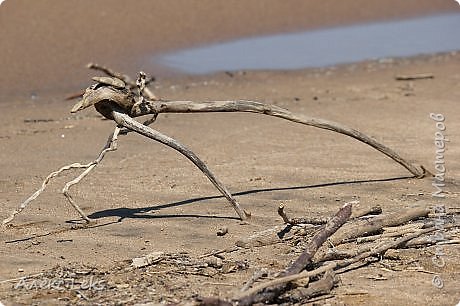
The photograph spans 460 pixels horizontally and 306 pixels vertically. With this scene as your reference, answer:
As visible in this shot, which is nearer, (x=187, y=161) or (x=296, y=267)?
(x=296, y=267)

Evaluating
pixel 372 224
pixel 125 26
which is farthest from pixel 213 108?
pixel 125 26

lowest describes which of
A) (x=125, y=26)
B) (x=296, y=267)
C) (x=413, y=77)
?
(x=296, y=267)

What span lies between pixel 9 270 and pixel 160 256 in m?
0.72

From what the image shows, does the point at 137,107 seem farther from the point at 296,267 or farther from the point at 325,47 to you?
the point at 325,47

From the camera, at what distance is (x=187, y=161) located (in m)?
6.46

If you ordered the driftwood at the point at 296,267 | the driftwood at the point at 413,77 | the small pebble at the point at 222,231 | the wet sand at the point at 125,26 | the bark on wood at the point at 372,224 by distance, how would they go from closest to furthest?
the driftwood at the point at 296,267
the bark on wood at the point at 372,224
the small pebble at the point at 222,231
the driftwood at the point at 413,77
the wet sand at the point at 125,26

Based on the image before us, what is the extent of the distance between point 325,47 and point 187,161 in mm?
6189

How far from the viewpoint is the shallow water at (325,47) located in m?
11.1

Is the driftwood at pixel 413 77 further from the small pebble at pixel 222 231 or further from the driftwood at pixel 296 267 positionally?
the driftwood at pixel 296 267

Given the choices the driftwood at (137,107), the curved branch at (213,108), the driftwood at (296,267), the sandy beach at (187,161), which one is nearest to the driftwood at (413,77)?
the sandy beach at (187,161)

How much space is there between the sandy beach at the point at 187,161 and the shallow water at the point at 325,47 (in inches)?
15.2

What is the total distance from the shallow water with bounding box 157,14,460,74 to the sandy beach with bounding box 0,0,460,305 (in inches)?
15.2

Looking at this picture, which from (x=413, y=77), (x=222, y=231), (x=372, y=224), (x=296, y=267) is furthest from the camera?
(x=413, y=77)

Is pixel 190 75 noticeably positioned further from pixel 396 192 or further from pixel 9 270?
pixel 9 270
